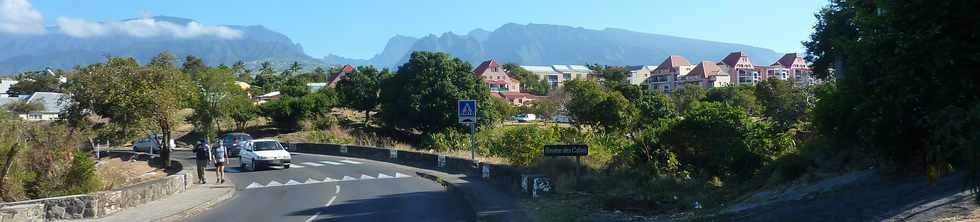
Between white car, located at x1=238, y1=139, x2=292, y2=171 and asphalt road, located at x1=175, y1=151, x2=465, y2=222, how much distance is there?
372 mm

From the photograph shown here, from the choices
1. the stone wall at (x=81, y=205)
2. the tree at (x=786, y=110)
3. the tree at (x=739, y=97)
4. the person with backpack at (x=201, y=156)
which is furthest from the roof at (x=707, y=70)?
the stone wall at (x=81, y=205)

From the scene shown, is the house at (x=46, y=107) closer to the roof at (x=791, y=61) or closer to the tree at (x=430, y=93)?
the tree at (x=430, y=93)

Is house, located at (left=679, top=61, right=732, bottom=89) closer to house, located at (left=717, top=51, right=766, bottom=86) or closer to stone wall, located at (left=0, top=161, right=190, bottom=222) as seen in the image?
house, located at (left=717, top=51, right=766, bottom=86)

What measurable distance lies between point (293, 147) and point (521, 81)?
111194 mm

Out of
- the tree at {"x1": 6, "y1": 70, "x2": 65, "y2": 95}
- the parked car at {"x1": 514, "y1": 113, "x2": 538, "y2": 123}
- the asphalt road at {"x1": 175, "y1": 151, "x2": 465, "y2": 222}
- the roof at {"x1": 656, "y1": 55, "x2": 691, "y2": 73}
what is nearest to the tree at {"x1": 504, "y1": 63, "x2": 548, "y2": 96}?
the roof at {"x1": 656, "y1": 55, "x2": 691, "y2": 73}

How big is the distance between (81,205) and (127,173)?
1313 cm


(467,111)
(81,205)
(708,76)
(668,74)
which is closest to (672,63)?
(668,74)

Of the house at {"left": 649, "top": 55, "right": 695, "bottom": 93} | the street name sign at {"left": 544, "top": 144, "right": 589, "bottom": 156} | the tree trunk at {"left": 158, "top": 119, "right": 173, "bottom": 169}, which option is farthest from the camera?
the house at {"left": 649, "top": 55, "right": 695, "bottom": 93}

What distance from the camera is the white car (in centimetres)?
3033

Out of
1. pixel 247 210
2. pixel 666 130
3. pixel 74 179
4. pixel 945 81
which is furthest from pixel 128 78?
pixel 945 81

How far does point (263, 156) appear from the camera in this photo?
30.3 meters

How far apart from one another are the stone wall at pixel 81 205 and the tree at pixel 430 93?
3271cm

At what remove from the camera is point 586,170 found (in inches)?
751

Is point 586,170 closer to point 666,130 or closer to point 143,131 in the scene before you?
point 666,130
